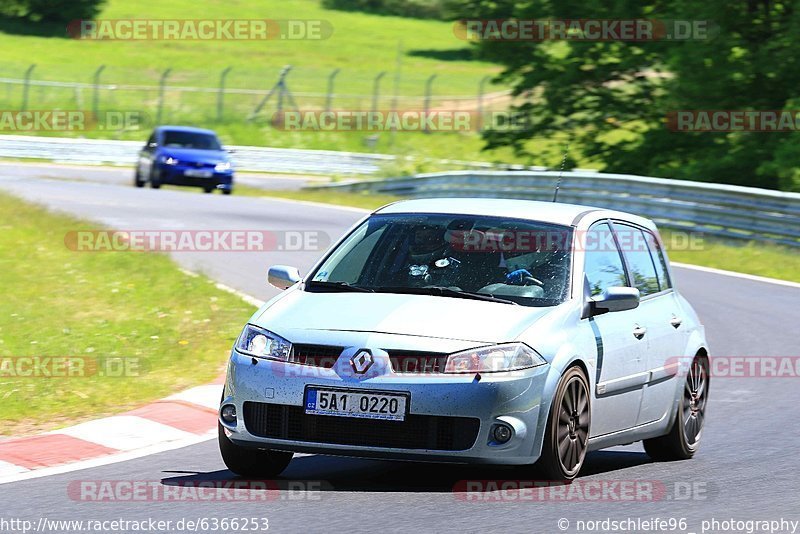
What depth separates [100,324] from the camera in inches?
501

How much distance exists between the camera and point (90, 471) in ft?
25.3

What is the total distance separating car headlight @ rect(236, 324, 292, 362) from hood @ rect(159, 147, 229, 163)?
2394 cm

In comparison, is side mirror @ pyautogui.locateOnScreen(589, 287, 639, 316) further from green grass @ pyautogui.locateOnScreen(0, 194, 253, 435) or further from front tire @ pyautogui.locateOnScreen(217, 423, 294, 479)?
green grass @ pyautogui.locateOnScreen(0, 194, 253, 435)

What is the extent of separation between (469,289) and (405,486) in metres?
1.11

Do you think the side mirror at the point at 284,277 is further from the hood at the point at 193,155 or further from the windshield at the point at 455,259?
the hood at the point at 193,155

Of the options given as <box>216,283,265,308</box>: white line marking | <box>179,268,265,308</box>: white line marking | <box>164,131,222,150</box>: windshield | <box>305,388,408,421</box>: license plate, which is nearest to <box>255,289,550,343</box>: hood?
<box>305,388,408,421</box>: license plate

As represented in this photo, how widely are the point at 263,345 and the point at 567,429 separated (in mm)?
1563

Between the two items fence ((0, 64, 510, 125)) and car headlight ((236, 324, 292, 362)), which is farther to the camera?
fence ((0, 64, 510, 125))

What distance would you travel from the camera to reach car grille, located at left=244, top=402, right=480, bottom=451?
6988mm

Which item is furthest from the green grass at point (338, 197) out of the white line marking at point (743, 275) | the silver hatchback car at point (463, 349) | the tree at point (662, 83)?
the silver hatchback car at point (463, 349)

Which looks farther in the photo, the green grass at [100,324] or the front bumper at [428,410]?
→ the green grass at [100,324]

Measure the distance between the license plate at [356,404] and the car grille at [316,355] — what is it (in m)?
0.13

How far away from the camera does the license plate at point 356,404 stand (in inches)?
274

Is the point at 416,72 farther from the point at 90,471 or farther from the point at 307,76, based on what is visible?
the point at 90,471
